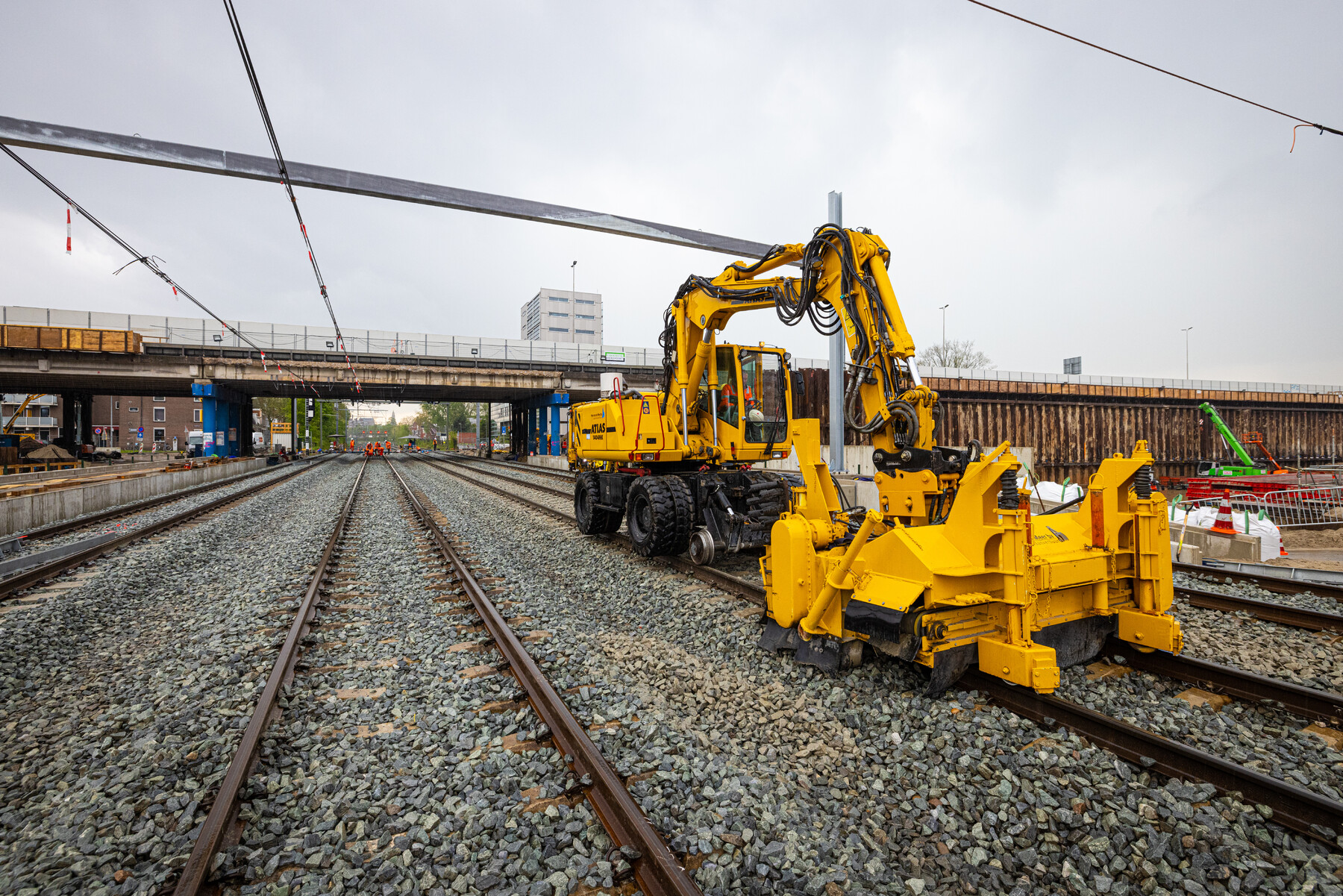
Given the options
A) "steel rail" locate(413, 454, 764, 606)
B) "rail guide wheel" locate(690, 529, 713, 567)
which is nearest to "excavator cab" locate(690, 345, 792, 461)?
"rail guide wheel" locate(690, 529, 713, 567)

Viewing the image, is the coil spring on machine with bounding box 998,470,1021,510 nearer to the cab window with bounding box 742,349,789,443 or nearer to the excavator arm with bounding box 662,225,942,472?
the excavator arm with bounding box 662,225,942,472

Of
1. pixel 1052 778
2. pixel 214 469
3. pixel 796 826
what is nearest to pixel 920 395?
pixel 1052 778

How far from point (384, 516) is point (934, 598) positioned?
43.9ft

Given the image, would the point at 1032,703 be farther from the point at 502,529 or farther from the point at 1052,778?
the point at 502,529

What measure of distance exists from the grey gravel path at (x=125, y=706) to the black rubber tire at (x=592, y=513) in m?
4.59

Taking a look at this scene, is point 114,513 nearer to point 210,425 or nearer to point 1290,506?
point 210,425

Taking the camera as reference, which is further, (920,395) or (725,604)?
(725,604)

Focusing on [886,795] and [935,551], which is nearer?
[886,795]

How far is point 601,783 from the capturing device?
121 inches

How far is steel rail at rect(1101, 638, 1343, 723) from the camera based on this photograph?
3594 millimetres

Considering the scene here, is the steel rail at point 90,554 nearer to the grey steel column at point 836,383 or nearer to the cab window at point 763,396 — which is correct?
the cab window at point 763,396

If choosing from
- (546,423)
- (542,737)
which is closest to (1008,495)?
(542,737)

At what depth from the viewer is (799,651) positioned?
15.4 feet

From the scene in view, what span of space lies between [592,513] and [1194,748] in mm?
8746
